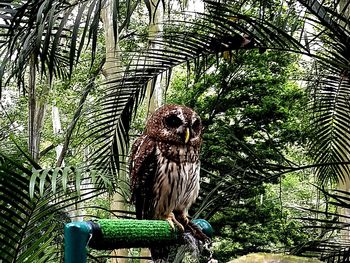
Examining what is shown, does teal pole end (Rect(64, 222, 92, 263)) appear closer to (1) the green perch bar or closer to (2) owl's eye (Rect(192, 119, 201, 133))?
(1) the green perch bar

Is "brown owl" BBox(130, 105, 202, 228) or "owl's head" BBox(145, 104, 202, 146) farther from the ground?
"owl's head" BBox(145, 104, 202, 146)

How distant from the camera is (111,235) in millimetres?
938

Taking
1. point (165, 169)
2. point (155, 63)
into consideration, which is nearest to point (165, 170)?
point (165, 169)

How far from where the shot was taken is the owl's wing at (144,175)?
1.98m

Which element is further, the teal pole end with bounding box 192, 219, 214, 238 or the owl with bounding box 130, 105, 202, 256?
the owl with bounding box 130, 105, 202, 256

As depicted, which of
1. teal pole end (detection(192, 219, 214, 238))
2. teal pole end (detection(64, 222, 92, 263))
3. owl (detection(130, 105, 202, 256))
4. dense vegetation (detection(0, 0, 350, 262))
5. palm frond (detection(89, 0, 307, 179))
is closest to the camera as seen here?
teal pole end (detection(64, 222, 92, 263))

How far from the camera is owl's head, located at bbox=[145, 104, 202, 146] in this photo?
2.00m

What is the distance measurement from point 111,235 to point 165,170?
1033 millimetres

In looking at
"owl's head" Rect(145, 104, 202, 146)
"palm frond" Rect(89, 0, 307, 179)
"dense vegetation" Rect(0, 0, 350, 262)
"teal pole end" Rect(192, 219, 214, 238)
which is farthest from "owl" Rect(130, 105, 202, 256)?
"teal pole end" Rect(192, 219, 214, 238)

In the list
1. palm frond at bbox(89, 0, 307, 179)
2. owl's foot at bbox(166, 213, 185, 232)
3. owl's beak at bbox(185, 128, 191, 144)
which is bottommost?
owl's foot at bbox(166, 213, 185, 232)

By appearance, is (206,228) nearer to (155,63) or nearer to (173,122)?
(173,122)

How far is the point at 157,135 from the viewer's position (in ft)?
6.61

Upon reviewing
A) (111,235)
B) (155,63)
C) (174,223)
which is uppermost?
(155,63)

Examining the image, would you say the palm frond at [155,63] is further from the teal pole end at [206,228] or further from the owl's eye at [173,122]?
the teal pole end at [206,228]
